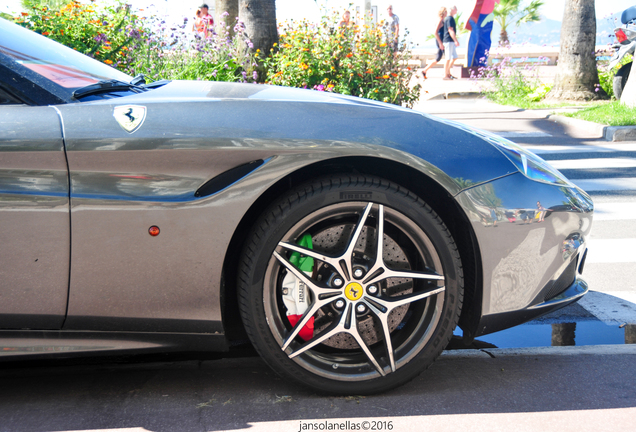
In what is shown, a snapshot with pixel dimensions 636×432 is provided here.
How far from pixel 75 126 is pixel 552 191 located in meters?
1.74

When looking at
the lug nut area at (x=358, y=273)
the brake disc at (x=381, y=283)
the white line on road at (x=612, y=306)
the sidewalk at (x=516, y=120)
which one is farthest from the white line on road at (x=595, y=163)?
the lug nut area at (x=358, y=273)

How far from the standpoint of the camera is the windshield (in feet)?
7.13

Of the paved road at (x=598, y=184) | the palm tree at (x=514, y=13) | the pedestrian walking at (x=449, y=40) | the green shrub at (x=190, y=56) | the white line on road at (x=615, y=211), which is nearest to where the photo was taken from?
the paved road at (x=598, y=184)

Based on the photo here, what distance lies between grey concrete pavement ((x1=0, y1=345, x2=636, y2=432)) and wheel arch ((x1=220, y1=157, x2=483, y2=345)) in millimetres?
248

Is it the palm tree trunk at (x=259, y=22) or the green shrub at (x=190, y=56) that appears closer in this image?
the green shrub at (x=190, y=56)

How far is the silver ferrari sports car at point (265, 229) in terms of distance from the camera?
6.35 feet

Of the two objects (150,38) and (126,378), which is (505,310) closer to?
(126,378)

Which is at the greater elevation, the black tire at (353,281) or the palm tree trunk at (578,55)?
the palm tree trunk at (578,55)

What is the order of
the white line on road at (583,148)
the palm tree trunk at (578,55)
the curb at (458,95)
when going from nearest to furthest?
the white line on road at (583,148)
the palm tree trunk at (578,55)
the curb at (458,95)

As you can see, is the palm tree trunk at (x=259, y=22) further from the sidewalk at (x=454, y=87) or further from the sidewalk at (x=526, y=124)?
the sidewalk at (x=454, y=87)

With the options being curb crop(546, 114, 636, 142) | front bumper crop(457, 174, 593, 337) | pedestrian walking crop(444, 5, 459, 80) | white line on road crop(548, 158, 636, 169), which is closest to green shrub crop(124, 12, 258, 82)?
white line on road crop(548, 158, 636, 169)

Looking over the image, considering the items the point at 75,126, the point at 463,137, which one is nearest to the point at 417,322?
the point at 463,137

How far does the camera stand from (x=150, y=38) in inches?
304

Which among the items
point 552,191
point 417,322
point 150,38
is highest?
point 150,38
